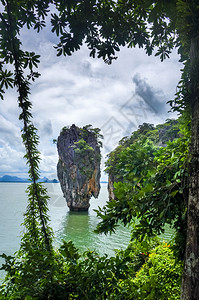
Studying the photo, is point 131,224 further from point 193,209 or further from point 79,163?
point 79,163

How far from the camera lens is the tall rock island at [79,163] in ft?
84.2

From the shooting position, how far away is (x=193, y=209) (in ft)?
4.97

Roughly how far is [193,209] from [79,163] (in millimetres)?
24504

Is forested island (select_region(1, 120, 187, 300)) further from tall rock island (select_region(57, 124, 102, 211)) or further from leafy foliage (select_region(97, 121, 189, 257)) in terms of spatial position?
tall rock island (select_region(57, 124, 102, 211))

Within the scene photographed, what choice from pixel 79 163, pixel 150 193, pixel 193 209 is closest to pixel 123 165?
pixel 150 193

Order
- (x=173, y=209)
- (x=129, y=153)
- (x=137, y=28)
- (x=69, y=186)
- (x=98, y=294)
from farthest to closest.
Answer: (x=69, y=186) < (x=137, y=28) < (x=129, y=153) < (x=173, y=209) < (x=98, y=294)

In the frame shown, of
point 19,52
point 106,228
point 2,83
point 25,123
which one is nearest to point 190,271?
point 106,228

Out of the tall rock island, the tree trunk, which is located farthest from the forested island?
the tall rock island

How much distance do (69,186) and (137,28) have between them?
25.3 meters

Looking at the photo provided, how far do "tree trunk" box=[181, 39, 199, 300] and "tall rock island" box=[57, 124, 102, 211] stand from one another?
2395cm

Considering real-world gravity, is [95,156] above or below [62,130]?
below

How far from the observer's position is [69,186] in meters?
26.4

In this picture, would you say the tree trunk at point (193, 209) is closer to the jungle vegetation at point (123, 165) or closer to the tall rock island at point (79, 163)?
Answer: the jungle vegetation at point (123, 165)

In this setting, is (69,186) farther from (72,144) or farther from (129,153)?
(129,153)
